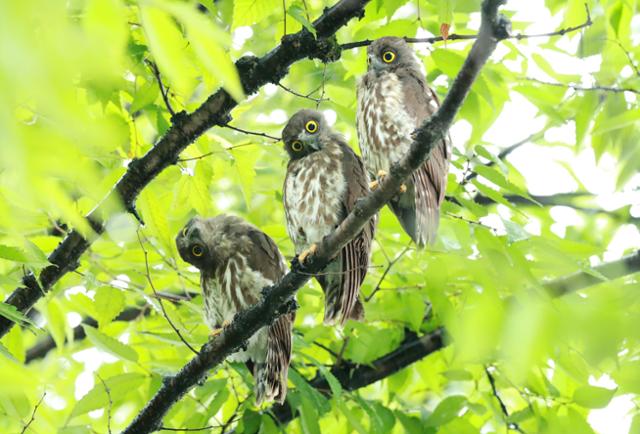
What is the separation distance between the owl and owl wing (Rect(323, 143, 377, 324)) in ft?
1.73

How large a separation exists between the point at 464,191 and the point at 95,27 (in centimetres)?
260

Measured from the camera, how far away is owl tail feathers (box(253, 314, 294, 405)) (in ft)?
12.5

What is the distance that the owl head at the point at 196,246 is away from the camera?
439cm

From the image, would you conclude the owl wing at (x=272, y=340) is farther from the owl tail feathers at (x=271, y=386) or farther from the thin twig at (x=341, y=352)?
the thin twig at (x=341, y=352)

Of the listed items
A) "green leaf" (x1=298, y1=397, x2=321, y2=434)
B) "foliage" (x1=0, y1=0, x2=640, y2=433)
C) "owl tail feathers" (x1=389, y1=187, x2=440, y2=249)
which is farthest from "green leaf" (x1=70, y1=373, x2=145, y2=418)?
"owl tail feathers" (x1=389, y1=187, x2=440, y2=249)

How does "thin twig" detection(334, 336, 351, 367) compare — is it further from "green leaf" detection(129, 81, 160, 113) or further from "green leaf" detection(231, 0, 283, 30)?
"green leaf" detection(231, 0, 283, 30)

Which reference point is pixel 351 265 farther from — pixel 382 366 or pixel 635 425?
pixel 635 425

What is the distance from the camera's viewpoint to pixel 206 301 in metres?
4.33

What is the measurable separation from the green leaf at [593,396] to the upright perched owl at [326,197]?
119 centimetres

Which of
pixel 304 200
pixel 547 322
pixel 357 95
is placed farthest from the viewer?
pixel 357 95

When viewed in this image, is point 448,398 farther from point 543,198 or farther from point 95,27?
point 95,27

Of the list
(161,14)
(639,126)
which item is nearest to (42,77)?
(161,14)

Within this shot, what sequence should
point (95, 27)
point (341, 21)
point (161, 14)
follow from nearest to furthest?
point (95, 27) → point (161, 14) → point (341, 21)

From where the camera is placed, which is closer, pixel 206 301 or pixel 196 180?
pixel 196 180
